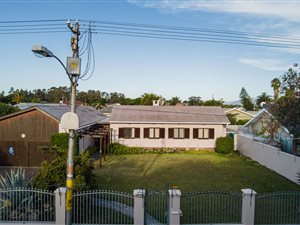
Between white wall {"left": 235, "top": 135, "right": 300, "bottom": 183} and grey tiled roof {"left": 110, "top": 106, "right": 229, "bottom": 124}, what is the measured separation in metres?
3.72

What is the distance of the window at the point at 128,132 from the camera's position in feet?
87.0

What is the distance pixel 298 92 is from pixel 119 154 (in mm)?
15762

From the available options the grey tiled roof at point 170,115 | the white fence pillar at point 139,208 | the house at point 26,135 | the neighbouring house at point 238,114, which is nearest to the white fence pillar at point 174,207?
the white fence pillar at point 139,208

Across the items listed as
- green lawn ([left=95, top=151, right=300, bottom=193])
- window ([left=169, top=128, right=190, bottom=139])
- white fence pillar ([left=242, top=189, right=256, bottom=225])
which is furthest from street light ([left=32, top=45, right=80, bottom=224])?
window ([left=169, top=128, right=190, bottom=139])

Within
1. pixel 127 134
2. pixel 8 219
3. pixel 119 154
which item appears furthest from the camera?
pixel 127 134

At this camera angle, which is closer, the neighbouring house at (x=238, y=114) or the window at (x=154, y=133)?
the window at (x=154, y=133)

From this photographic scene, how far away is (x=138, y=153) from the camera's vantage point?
2542 cm

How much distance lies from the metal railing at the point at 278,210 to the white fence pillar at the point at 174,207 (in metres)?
2.79

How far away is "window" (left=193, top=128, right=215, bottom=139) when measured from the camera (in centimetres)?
2706

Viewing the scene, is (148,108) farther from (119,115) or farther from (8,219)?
(8,219)

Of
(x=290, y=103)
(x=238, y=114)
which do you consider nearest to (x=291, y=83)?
(x=290, y=103)

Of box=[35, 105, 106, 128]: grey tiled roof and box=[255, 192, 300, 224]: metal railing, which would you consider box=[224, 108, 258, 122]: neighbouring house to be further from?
box=[255, 192, 300, 224]: metal railing

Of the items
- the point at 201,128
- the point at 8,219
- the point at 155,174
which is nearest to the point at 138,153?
the point at 201,128

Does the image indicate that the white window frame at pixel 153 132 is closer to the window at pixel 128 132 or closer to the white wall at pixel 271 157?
the window at pixel 128 132
